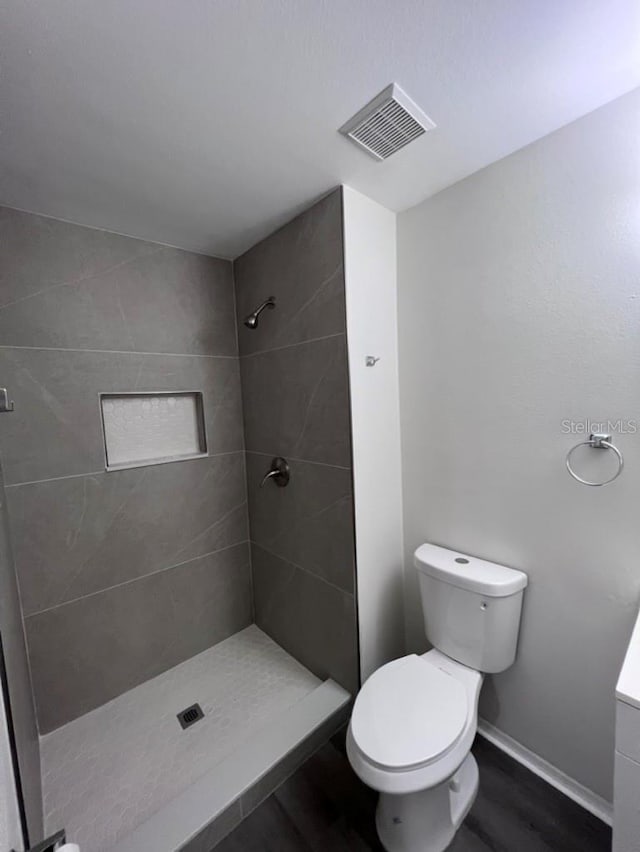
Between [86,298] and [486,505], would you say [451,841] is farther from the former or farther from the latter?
[86,298]

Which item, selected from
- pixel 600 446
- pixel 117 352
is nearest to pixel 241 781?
pixel 600 446

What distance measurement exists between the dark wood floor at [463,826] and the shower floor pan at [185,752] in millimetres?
67

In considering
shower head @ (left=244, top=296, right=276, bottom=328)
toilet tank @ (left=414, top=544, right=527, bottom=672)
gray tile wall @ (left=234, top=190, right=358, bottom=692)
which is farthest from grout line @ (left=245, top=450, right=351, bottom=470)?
shower head @ (left=244, top=296, right=276, bottom=328)

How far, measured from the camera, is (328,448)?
5.11 feet

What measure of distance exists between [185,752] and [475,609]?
1.30m

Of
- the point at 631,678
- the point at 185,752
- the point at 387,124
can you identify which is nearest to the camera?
the point at 631,678

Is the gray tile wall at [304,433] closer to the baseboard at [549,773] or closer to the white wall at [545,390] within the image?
the white wall at [545,390]

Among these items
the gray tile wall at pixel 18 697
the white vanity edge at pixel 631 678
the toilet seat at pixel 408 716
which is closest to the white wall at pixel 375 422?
the toilet seat at pixel 408 716

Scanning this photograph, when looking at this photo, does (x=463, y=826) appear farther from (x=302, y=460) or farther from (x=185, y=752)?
(x=302, y=460)

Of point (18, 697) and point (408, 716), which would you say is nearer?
point (18, 697)

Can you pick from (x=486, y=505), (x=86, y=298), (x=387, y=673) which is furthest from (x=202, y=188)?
(x=387, y=673)

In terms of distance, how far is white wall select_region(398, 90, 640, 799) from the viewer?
3.49ft

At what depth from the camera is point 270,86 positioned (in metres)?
0.94

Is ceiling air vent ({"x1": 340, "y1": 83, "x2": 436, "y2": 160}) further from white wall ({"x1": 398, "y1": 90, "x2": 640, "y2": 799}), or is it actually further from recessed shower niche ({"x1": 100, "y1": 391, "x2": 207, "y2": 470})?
recessed shower niche ({"x1": 100, "y1": 391, "x2": 207, "y2": 470})
